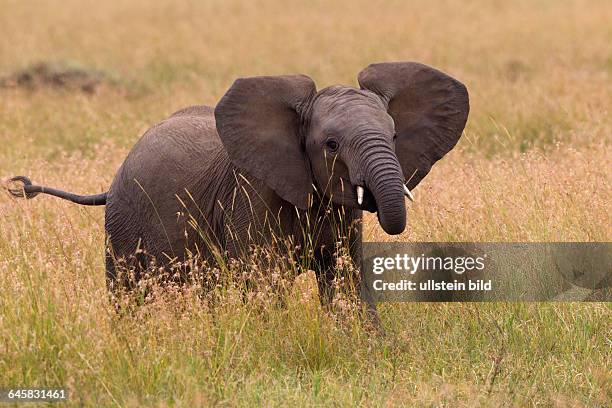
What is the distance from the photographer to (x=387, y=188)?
5215 millimetres

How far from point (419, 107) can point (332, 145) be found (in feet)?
2.33

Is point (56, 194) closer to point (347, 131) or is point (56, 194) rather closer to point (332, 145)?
point (332, 145)

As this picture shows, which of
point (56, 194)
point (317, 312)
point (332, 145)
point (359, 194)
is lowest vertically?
point (317, 312)

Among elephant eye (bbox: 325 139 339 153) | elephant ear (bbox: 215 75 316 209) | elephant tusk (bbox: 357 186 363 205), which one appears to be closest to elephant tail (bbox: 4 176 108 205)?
elephant ear (bbox: 215 75 316 209)

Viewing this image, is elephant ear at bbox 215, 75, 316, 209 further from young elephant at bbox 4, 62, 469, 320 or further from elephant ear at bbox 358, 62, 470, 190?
elephant ear at bbox 358, 62, 470, 190

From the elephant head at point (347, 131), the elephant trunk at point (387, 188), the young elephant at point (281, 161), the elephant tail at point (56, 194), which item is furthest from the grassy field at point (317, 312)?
the elephant trunk at point (387, 188)

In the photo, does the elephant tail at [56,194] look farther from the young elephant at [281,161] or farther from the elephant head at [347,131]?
the elephant head at [347,131]

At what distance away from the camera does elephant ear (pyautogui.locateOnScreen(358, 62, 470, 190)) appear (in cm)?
608

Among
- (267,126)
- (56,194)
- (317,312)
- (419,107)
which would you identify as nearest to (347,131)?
(267,126)

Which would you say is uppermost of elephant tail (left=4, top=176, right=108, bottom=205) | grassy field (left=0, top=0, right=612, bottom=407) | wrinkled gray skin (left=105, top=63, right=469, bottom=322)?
wrinkled gray skin (left=105, top=63, right=469, bottom=322)

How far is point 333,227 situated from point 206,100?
763cm

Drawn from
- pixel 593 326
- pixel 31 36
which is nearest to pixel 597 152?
pixel 593 326

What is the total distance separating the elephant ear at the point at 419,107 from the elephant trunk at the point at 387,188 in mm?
724

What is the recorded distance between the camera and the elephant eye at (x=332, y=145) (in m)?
5.64
